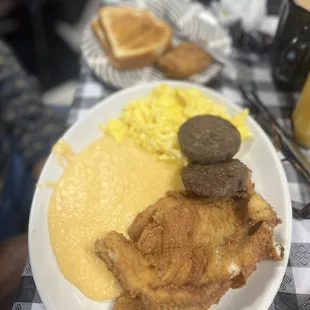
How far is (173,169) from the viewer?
1517 millimetres

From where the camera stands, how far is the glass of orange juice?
154 centimetres

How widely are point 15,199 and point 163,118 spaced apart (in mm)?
995

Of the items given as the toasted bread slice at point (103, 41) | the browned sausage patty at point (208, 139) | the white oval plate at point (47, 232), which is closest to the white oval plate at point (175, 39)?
the toasted bread slice at point (103, 41)

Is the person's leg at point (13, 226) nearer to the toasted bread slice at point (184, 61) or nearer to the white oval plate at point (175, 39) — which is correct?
the white oval plate at point (175, 39)

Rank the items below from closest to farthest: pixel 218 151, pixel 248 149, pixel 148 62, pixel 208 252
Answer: pixel 208 252 → pixel 218 151 → pixel 248 149 → pixel 148 62

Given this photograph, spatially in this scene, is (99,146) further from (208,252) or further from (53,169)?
(208,252)

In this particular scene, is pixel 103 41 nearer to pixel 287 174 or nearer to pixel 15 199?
pixel 15 199

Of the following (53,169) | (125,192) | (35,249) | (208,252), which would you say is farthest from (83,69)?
(208,252)

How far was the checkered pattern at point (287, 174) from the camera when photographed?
123 centimetres

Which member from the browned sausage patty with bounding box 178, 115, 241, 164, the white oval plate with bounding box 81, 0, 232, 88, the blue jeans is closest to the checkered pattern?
the white oval plate with bounding box 81, 0, 232, 88

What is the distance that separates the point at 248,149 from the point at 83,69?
1.08 m

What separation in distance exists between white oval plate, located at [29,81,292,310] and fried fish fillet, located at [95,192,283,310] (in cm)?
8

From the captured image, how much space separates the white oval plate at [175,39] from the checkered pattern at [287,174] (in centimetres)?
8

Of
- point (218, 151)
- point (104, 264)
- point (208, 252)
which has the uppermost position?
point (218, 151)
